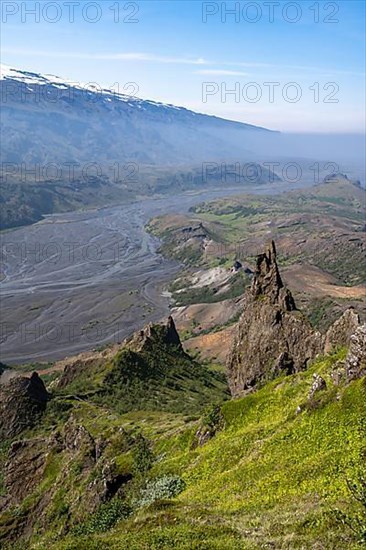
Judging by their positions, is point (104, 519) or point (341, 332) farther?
point (341, 332)

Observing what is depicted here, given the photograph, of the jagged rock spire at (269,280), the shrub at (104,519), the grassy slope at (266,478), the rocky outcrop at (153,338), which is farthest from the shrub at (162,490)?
the rocky outcrop at (153,338)

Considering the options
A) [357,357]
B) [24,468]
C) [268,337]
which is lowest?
[24,468]

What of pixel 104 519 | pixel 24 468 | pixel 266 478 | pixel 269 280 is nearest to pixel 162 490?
pixel 104 519

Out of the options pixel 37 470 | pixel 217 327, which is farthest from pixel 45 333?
pixel 37 470

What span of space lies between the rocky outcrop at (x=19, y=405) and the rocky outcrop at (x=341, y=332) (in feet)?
147

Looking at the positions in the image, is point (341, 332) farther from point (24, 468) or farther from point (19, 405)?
point (19, 405)

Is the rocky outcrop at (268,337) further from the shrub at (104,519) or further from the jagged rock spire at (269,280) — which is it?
the shrub at (104,519)

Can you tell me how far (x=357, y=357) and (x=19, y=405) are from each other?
60.3 meters

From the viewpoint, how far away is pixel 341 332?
6184 cm

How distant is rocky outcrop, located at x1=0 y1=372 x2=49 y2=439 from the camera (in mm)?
80000

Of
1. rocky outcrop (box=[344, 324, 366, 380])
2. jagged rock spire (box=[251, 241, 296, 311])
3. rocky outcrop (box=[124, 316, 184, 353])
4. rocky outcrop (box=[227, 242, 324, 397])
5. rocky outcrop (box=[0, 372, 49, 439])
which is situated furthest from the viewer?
rocky outcrop (box=[124, 316, 184, 353])

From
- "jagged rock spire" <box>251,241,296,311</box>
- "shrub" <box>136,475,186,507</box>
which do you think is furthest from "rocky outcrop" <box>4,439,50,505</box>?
"jagged rock spire" <box>251,241,296,311</box>

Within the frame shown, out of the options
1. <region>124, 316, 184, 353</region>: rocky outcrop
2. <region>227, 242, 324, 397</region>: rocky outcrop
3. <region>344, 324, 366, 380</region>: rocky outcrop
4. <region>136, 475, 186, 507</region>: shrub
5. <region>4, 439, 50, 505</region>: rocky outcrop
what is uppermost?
<region>344, 324, 366, 380</region>: rocky outcrop

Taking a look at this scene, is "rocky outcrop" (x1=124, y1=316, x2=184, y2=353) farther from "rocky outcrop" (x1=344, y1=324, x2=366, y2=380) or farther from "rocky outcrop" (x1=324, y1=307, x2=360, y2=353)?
"rocky outcrop" (x1=344, y1=324, x2=366, y2=380)
